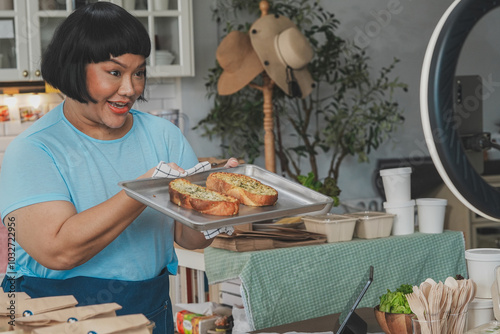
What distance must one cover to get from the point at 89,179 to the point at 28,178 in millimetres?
140

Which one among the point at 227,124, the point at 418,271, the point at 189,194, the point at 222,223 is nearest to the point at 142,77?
the point at 189,194

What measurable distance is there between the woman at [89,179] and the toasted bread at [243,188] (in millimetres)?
171

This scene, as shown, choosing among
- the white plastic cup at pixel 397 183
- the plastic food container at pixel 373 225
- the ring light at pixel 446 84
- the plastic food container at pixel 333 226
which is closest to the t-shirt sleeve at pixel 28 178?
the ring light at pixel 446 84

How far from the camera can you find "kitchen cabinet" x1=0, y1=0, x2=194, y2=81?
3.76 meters

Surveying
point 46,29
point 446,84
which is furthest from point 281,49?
point 446,84

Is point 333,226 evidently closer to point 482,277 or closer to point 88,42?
point 482,277

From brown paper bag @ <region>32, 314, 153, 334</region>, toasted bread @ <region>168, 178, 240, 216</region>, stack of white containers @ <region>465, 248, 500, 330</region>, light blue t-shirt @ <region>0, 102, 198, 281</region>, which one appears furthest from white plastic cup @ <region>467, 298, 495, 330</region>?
brown paper bag @ <region>32, 314, 153, 334</region>

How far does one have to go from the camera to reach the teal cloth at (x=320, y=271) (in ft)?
8.50

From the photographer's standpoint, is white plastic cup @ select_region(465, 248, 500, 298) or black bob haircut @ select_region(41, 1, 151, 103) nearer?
black bob haircut @ select_region(41, 1, 151, 103)

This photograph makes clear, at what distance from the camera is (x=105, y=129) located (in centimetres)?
163

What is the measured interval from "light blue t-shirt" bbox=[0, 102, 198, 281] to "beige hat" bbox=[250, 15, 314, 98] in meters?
2.47

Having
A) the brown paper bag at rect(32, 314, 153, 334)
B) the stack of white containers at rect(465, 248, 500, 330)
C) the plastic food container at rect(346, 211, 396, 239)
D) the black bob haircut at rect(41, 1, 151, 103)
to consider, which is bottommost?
the plastic food container at rect(346, 211, 396, 239)

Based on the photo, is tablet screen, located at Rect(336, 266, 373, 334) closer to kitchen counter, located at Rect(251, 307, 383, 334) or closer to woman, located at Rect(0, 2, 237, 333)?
kitchen counter, located at Rect(251, 307, 383, 334)

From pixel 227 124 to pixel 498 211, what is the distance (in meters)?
3.78
